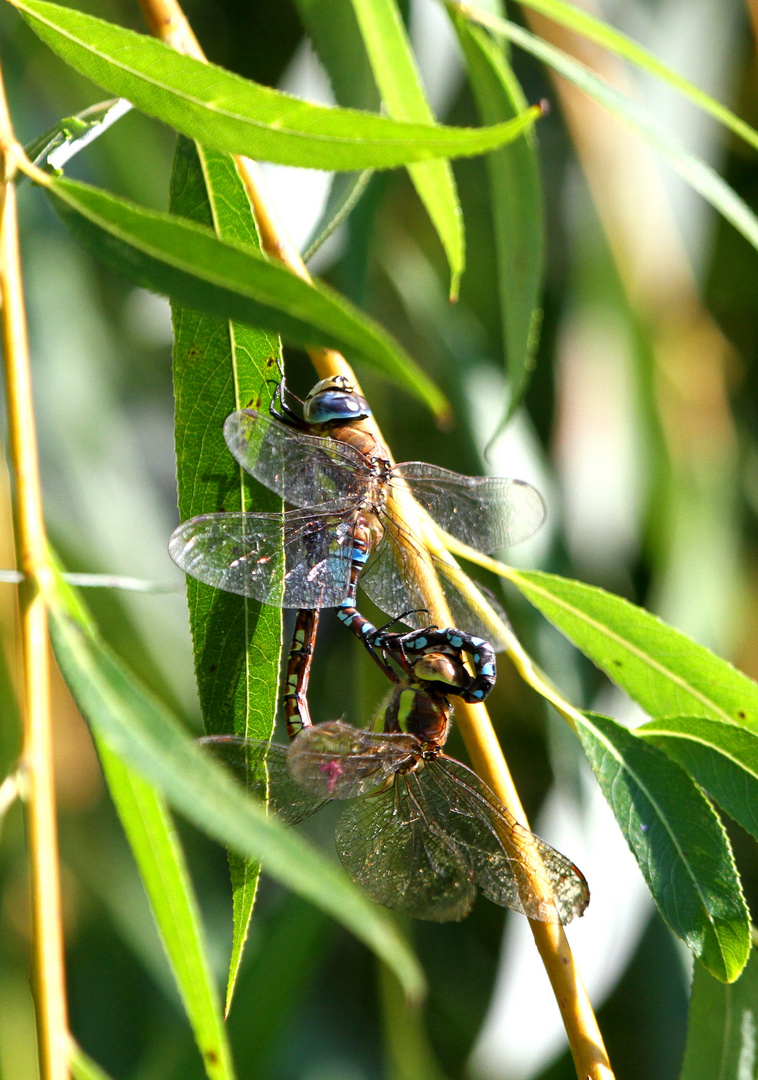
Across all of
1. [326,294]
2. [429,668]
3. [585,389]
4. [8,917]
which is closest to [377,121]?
[326,294]

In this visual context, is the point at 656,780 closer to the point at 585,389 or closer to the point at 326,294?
the point at 326,294

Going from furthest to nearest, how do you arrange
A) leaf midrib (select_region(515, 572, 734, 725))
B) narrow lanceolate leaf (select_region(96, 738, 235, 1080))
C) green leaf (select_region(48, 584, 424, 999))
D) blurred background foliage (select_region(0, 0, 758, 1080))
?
blurred background foliage (select_region(0, 0, 758, 1080))
leaf midrib (select_region(515, 572, 734, 725))
narrow lanceolate leaf (select_region(96, 738, 235, 1080))
green leaf (select_region(48, 584, 424, 999))

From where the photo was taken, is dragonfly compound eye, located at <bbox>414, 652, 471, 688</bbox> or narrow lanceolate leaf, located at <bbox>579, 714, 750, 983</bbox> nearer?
narrow lanceolate leaf, located at <bbox>579, 714, 750, 983</bbox>

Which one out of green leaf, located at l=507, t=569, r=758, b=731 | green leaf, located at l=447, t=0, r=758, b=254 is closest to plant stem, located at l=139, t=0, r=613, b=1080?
green leaf, located at l=507, t=569, r=758, b=731

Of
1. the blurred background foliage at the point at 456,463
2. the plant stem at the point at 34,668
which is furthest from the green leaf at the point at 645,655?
the blurred background foliage at the point at 456,463

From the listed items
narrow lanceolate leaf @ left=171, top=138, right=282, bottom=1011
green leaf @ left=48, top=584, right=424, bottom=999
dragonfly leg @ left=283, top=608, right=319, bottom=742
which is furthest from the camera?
dragonfly leg @ left=283, top=608, right=319, bottom=742

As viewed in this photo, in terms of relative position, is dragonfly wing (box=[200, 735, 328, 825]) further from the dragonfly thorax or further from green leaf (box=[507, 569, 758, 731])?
green leaf (box=[507, 569, 758, 731])
